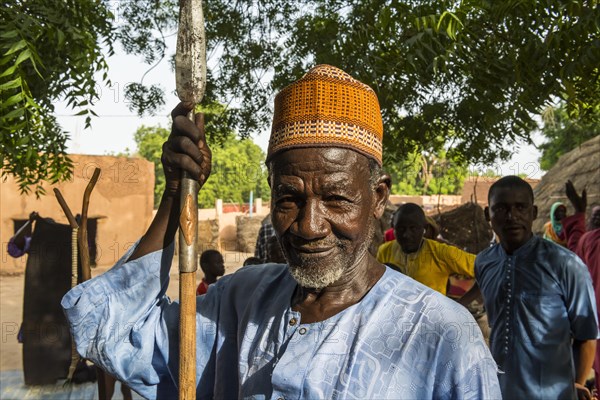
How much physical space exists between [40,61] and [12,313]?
10196mm

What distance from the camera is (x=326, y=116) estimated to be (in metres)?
1.60

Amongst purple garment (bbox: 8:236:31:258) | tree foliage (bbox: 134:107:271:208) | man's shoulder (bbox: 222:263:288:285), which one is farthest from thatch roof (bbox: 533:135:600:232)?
tree foliage (bbox: 134:107:271:208)

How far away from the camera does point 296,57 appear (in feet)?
18.4

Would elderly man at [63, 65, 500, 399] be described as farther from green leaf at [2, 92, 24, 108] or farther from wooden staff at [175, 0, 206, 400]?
green leaf at [2, 92, 24, 108]

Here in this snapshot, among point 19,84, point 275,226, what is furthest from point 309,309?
point 19,84

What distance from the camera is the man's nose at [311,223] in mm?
1550

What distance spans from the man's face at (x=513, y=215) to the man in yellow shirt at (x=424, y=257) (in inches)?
35.0

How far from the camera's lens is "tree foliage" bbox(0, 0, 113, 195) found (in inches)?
108

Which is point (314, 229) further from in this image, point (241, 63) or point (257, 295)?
point (241, 63)

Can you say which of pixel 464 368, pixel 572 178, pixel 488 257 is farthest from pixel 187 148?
pixel 572 178

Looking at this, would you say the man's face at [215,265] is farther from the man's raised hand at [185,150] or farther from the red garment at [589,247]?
the man's raised hand at [185,150]

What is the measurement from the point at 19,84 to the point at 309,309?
183 cm

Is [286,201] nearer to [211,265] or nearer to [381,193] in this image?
[381,193]

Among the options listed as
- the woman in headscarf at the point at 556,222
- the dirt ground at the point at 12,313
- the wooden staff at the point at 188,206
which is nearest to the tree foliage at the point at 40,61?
the wooden staff at the point at 188,206
